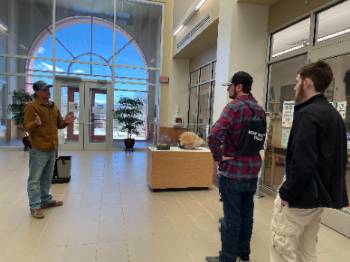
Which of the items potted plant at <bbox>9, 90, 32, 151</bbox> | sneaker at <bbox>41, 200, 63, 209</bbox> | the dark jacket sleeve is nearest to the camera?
the dark jacket sleeve

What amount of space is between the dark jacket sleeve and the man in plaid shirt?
577mm

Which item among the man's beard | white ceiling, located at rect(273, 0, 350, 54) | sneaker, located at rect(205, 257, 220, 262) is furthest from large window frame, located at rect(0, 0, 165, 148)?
the man's beard

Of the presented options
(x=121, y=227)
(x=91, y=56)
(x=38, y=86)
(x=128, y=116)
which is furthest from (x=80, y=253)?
(x=91, y=56)

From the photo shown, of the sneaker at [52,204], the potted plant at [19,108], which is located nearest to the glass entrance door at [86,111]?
the potted plant at [19,108]

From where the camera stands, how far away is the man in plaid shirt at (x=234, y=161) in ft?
6.62

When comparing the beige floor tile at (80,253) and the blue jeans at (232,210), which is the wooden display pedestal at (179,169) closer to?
the beige floor tile at (80,253)

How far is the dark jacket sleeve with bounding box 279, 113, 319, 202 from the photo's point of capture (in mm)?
1400

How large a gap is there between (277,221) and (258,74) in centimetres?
358

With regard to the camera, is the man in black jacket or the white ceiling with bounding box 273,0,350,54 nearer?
the man in black jacket

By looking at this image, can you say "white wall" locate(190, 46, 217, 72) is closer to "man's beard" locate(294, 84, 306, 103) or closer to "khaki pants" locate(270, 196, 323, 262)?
"man's beard" locate(294, 84, 306, 103)

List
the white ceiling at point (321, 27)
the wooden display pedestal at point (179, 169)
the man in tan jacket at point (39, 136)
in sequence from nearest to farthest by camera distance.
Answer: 1. the man in tan jacket at point (39, 136)
2. the white ceiling at point (321, 27)
3. the wooden display pedestal at point (179, 169)

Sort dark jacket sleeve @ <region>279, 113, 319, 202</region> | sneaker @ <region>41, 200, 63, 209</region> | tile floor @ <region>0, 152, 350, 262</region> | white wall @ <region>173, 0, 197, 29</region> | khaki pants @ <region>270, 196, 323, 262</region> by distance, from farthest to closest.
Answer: white wall @ <region>173, 0, 197, 29</region> → sneaker @ <region>41, 200, 63, 209</region> → tile floor @ <region>0, 152, 350, 262</region> → khaki pants @ <region>270, 196, 323, 262</region> → dark jacket sleeve @ <region>279, 113, 319, 202</region>

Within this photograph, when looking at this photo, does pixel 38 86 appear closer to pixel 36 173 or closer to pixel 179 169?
pixel 36 173

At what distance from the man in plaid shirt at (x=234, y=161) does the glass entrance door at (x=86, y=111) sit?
25.0ft
